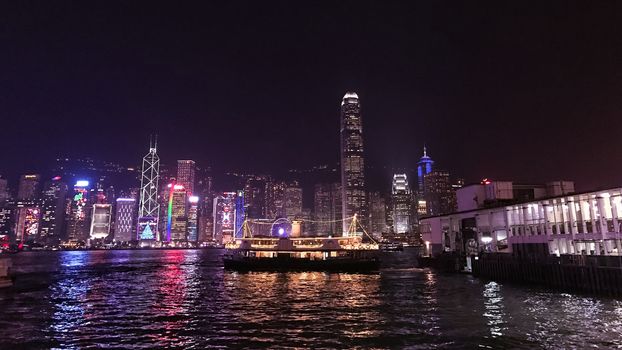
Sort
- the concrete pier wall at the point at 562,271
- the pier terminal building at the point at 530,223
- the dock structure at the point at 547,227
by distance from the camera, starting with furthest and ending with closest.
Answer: the pier terminal building at the point at 530,223
the dock structure at the point at 547,227
the concrete pier wall at the point at 562,271

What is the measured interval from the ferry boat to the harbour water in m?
35.1

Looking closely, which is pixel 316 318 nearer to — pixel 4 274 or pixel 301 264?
pixel 4 274

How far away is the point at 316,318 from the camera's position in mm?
31656

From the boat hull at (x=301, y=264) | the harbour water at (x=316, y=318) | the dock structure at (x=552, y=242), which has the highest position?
the dock structure at (x=552, y=242)

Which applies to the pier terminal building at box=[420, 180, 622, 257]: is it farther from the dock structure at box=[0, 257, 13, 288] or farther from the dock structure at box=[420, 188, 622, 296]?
the dock structure at box=[0, 257, 13, 288]

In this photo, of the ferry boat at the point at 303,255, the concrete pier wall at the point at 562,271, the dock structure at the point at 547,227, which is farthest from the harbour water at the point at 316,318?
the ferry boat at the point at 303,255

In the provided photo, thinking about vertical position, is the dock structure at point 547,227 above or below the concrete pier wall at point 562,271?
above

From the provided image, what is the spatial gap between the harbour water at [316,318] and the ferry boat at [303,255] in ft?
115

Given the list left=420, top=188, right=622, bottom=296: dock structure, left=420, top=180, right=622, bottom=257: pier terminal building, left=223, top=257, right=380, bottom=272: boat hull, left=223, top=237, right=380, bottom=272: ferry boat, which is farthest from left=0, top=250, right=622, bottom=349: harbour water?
left=223, top=237, right=380, bottom=272: ferry boat

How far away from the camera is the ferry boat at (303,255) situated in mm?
85438

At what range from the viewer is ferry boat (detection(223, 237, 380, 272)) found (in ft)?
280

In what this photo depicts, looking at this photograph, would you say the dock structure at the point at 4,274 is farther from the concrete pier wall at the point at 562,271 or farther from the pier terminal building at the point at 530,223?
the pier terminal building at the point at 530,223

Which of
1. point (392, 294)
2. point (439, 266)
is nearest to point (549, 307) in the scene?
point (392, 294)

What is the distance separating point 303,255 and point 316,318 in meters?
58.8
